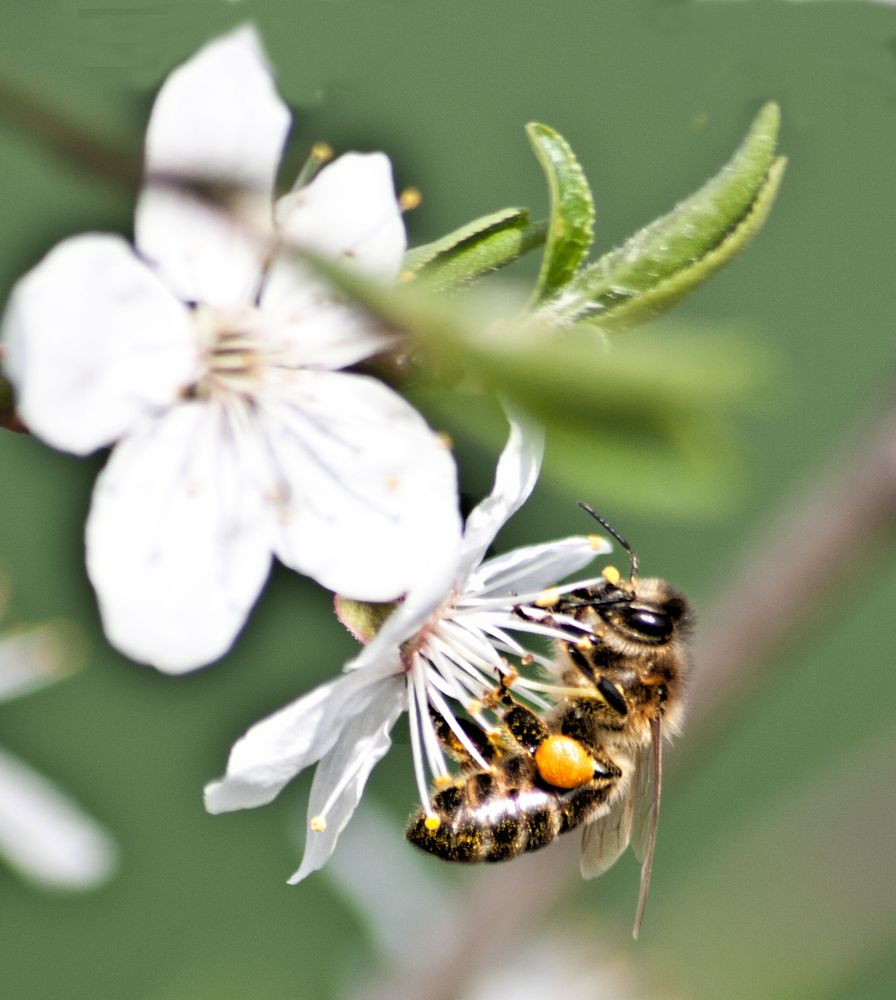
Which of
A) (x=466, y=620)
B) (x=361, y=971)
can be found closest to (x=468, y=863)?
(x=466, y=620)

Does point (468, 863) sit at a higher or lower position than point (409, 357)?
lower

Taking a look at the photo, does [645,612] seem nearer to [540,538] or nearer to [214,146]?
[540,538]

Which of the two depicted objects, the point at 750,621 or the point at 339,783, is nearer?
the point at 339,783

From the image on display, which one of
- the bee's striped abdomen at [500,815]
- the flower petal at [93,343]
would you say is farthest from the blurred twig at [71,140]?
the bee's striped abdomen at [500,815]

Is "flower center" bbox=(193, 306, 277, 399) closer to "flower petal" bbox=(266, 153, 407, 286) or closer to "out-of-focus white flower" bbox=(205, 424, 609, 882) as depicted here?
"flower petal" bbox=(266, 153, 407, 286)

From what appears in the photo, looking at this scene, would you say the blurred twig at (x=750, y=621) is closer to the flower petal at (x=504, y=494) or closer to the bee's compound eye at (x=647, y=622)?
the bee's compound eye at (x=647, y=622)

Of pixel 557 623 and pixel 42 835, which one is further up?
pixel 557 623

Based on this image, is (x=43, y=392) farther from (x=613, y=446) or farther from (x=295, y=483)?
(x=613, y=446)

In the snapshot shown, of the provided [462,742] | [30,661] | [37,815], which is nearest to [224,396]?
[462,742]
